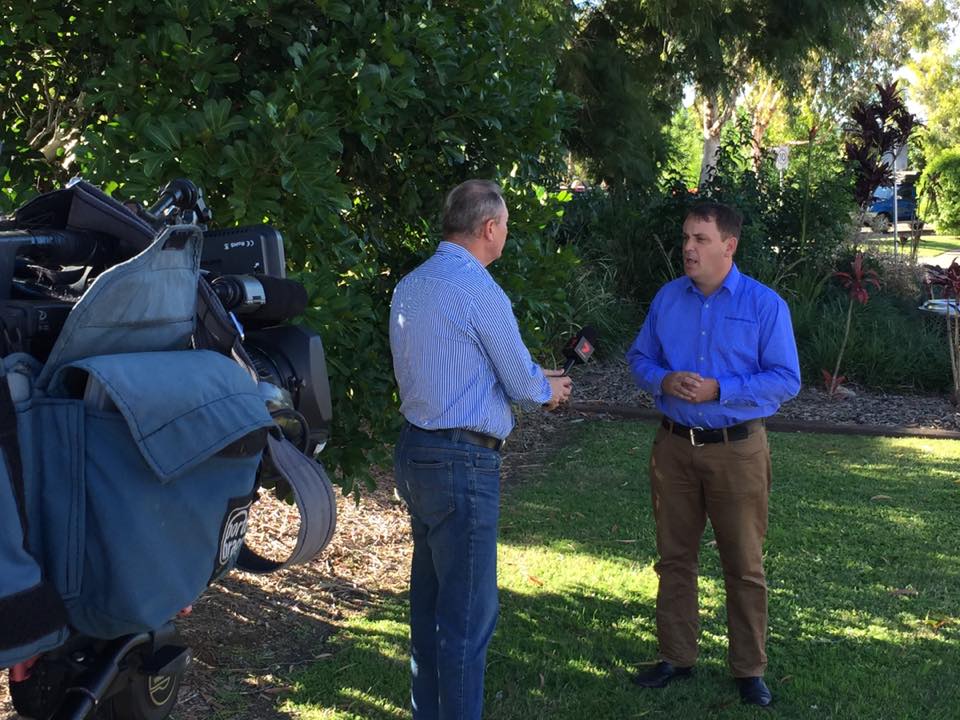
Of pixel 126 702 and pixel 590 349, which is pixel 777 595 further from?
pixel 126 702

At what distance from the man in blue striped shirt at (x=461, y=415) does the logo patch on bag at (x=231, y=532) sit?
1.48 m

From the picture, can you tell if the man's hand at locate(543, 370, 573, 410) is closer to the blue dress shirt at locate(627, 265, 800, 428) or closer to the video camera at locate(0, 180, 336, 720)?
the blue dress shirt at locate(627, 265, 800, 428)

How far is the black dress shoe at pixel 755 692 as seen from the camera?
4.37 m

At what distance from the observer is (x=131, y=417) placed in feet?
6.06

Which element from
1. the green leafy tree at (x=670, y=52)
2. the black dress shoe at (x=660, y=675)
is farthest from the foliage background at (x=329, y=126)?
the green leafy tree at (x=670, y=52)

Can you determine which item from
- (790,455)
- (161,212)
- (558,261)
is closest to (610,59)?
(790,455)

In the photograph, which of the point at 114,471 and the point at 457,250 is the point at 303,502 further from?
the point at 457,250

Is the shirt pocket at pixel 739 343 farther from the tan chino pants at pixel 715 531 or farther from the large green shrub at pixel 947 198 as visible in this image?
the large green shrub at pixel 947 198

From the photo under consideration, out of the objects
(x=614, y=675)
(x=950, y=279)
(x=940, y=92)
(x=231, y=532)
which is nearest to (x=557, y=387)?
(x=614, y=675)

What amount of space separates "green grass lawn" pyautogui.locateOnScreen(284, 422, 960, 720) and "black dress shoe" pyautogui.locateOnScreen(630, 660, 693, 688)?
0.05m

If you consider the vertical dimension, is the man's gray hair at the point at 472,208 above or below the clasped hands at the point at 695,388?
above

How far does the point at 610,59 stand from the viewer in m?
10.9

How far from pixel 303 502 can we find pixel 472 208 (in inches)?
65.8

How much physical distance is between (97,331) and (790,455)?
7.43 metres
